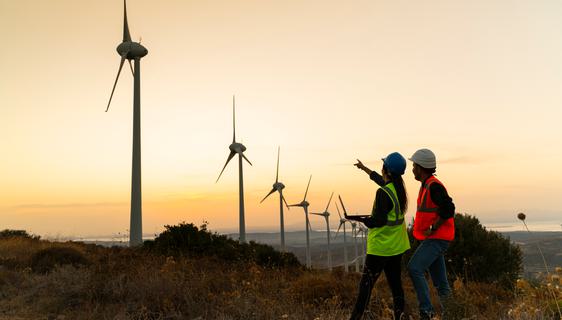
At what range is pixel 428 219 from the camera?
5469mm

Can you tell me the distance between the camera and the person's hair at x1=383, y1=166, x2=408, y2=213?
542 cm

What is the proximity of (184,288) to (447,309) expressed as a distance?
14.7ft

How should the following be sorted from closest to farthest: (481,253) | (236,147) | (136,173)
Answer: (481,253), (136,173), (236,147)

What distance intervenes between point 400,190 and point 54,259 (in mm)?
10471

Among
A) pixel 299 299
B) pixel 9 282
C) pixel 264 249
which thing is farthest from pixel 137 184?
pixel 299 299

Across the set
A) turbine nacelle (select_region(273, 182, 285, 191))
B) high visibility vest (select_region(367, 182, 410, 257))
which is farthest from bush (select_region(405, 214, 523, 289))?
turbine nacelle (select_region(273, 182, 285, 191))

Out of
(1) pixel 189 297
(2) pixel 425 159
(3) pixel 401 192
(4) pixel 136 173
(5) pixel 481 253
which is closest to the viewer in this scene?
(3) pixel 401 192

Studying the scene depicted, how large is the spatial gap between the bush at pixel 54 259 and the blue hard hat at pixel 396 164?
9.30 meters

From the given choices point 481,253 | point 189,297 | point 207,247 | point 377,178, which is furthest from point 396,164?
point 481,253

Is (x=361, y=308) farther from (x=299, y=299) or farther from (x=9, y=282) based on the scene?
(x=9, y=282)

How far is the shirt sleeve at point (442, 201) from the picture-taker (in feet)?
17.4

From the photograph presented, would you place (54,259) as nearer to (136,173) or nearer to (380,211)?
(380,211)

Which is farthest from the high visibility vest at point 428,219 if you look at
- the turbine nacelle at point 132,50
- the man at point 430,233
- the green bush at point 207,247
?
the turbine nacelle at point 132,50

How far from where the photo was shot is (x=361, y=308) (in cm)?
507
